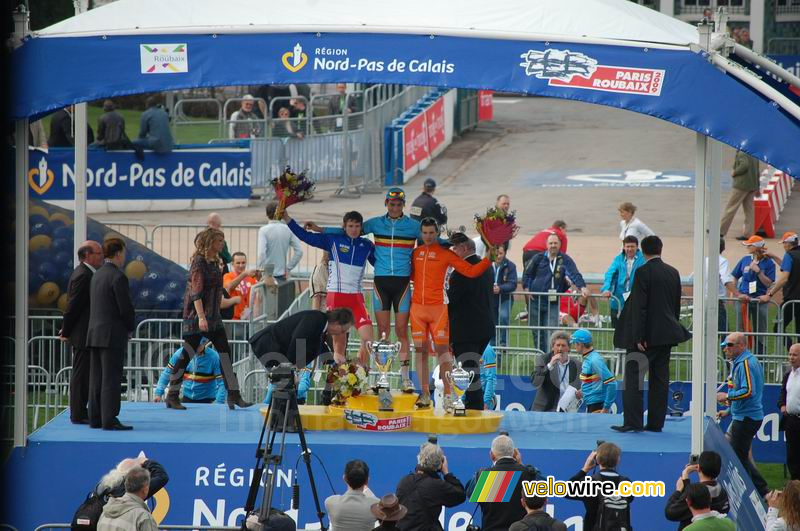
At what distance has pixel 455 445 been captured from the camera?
1201 centimetres

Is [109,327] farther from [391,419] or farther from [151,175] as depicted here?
[151,175]

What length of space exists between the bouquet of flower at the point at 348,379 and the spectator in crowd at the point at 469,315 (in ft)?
3.75

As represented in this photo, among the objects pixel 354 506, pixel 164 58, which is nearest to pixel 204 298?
pixel 164 58

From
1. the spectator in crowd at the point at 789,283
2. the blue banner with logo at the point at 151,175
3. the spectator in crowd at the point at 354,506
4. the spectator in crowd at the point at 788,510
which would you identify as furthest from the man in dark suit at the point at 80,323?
the blue banner with logo at the point at 151,175

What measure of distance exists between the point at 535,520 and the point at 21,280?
5366mm

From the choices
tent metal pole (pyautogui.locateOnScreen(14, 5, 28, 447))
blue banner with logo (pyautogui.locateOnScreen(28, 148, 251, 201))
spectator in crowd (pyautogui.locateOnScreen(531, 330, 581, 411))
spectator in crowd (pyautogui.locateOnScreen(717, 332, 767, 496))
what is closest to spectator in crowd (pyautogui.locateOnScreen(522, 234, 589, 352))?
spectator in crowd (pyautogui.locateOnScreen(531, 330, 581, 411))

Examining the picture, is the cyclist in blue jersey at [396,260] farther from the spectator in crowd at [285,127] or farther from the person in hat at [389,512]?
the spectator in crowd at [285,127]

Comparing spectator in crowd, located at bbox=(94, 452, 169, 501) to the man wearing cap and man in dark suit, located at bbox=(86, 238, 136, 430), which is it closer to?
man in dark suit, located at bbox=(86, 238, 136, 430)

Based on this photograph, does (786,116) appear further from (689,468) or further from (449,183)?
(449,183)

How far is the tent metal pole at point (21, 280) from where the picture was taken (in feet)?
39.2

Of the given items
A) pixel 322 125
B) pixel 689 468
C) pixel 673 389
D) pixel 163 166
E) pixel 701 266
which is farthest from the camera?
pixel 322 125

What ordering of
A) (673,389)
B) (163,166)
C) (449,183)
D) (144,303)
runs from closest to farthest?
1. (673,389)
2. (144,303)
3. (163,166)
4. (449,183)

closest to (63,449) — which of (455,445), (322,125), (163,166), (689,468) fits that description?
(455,445)

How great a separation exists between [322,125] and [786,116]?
18620mm
